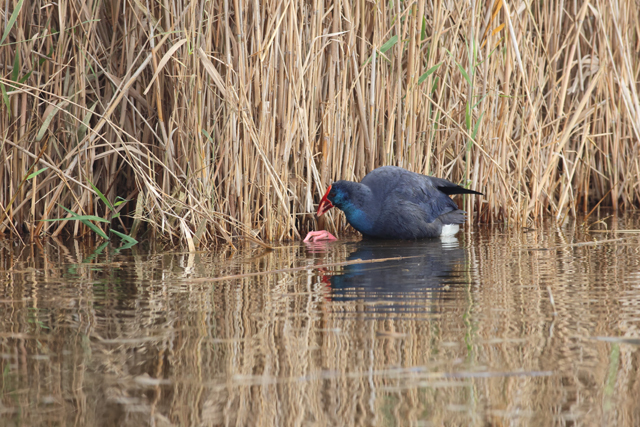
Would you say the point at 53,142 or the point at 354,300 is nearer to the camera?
the point at 354,300

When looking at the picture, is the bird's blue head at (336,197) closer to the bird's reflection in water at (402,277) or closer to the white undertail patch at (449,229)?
the bird's reflection in water at (402,277)

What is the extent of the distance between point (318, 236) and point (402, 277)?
4.51 feet

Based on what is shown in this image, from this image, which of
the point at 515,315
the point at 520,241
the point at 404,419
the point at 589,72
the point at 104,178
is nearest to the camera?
the point at 404,419

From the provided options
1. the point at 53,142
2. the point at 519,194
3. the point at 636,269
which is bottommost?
the point at 636,269

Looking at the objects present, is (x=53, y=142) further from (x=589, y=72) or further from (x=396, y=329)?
(x=589, y=72)

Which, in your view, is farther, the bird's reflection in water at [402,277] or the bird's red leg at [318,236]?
the bird's red leg at [318,236]

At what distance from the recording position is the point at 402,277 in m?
2.79

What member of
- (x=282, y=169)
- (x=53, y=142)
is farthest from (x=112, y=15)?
(x=282, y=169)

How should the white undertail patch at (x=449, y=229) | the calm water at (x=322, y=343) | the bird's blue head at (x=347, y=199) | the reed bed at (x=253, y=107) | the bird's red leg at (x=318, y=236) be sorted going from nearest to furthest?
1. the calm water at (x=322, y=343)
2. the reed bed at (x=253, y=107)
3. the bird's blue head at (x=347, y=199)
4. the bird's red leg at (x=318, y=236)
5. the white undertail patch at (x=449, y=229)

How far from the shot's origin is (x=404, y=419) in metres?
1.34

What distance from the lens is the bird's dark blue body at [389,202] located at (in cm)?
395

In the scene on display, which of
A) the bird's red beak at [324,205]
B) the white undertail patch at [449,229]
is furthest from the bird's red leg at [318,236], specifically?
the white undertail patch at [449,229]

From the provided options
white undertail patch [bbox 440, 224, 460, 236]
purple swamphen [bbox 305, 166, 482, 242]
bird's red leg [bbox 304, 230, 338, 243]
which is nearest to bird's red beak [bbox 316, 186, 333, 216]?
purple swamphen [bbox 305, 166, 482, 242]

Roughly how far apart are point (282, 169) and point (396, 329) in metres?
2.11
